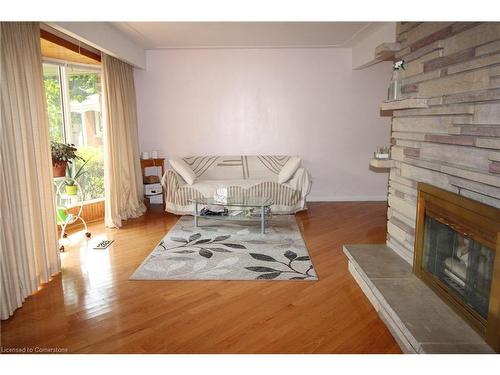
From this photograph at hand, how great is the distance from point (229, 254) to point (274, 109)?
311cm

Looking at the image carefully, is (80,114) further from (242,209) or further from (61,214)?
(242,209)

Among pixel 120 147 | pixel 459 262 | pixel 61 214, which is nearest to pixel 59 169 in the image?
pixel 61 214

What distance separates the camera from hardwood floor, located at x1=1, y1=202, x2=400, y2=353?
2205 mm

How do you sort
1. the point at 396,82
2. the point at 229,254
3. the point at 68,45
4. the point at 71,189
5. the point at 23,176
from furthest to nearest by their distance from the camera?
1. the point at 68,45
2. the point at 71,189
3. the point at 229,254
4. the point at 396,82
5. the point at 23,176

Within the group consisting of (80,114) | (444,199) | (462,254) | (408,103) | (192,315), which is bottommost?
(192,315)

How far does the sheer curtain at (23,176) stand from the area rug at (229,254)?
806 millimetres

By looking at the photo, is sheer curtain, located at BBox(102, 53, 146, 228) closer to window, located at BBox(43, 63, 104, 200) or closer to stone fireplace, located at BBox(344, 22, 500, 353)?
window, located at BBox(43, 63, 104, 200)

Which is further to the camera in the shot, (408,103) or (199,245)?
(199,245)

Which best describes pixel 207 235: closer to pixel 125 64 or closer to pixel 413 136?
pixel 413 136

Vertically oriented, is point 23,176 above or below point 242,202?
above

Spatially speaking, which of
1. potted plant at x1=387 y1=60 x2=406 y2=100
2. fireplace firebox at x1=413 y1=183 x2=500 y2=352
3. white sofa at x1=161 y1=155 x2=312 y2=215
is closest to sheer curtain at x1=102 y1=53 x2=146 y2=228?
white sofa at x1=161 y1=155 x2=312 y2=215

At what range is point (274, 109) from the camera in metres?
6.04

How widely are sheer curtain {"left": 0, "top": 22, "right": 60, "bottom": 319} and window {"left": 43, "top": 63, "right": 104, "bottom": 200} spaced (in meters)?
1.90
